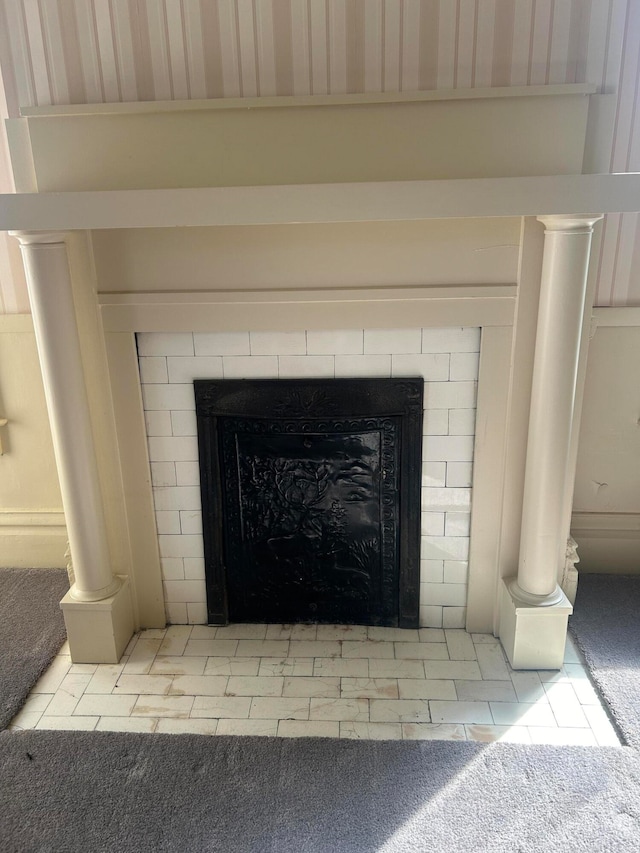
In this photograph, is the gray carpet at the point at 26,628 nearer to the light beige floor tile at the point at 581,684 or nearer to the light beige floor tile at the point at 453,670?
the light beige floor tile at the point at 453,670

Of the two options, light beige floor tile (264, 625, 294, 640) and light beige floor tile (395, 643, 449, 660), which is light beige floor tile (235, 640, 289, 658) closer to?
light beige floor tile (264, 625, 294, 640)

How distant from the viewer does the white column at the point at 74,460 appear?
2.32m

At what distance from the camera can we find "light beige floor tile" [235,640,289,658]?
2.72m

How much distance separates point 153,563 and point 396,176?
5.78 feet

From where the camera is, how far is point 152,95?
88.0 inches

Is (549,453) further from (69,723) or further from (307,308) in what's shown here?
(69,723)

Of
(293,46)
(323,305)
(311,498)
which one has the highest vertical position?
(293,46)

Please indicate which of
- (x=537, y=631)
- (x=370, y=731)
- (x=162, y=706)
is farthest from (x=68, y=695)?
(x=537, y=631)

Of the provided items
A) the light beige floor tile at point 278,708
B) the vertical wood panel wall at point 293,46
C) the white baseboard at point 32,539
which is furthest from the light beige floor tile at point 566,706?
the white baseboard at point 32,539

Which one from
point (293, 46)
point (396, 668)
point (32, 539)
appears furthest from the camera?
point (32, 539)

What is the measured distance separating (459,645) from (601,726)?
1.95 ft

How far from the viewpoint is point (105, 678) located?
2623 mm

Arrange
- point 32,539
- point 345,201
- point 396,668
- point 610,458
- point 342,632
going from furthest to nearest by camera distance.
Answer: point 32,539 < point 610,458 < point 342,632 < point 396,668 < point 345,201

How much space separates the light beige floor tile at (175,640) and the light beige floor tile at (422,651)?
866 millimetres
